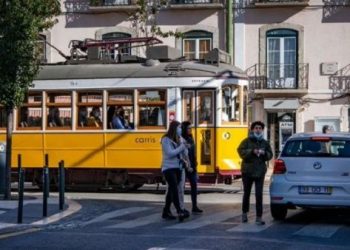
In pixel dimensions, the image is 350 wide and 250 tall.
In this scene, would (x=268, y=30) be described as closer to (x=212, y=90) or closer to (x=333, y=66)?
(x=333, y=66)

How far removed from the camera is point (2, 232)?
39.9ft

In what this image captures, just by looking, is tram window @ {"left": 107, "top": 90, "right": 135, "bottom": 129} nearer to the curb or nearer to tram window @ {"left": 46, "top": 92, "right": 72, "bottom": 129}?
tram window @ {"left": 46, "top": 92, "right": 72, "bottom": 129}

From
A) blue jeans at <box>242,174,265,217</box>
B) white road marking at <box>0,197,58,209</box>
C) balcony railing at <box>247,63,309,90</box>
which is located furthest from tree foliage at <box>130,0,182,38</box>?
blue jeans at <box>242,174,265,217</box>

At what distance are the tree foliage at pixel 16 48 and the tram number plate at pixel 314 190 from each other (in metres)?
7.02

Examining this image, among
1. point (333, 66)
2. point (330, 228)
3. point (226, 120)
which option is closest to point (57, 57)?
point (333, 66)

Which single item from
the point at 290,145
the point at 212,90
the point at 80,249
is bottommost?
the point at 80,249

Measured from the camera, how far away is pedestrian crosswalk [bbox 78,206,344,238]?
39.9 feet

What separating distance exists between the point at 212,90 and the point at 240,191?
326 cm

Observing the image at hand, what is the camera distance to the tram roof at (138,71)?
19.2 metres

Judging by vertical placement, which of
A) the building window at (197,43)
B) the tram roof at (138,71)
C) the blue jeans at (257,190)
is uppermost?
the building window at (197,43)

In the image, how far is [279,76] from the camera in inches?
1123

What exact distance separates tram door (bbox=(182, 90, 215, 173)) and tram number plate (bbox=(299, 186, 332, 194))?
20.1ft

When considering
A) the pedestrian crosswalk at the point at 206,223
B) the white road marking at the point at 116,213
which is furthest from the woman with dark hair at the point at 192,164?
the white road marking at the point at 116,213

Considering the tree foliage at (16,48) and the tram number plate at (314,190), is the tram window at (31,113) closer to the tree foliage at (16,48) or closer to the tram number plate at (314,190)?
the tree foliage at (16,48)
